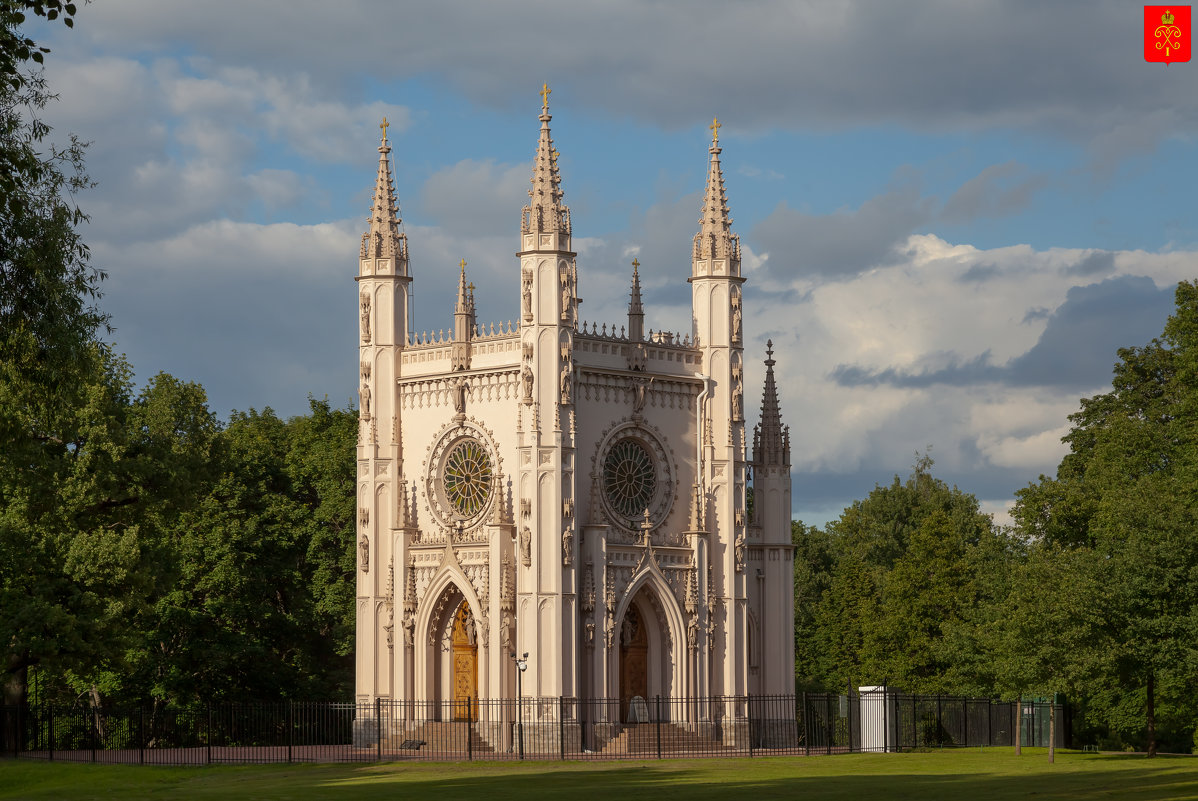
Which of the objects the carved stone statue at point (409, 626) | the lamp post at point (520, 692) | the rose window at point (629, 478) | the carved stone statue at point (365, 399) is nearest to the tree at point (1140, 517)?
the rose window at point (629, 478)

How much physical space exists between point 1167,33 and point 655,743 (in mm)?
28320

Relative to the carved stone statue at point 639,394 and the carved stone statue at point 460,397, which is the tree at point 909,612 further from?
the carved stone statue at point 460,397

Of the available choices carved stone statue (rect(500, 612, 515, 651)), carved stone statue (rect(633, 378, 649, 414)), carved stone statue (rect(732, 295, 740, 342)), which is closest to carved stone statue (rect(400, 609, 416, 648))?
carved stone statue (rect(500, 612, 515, 651))

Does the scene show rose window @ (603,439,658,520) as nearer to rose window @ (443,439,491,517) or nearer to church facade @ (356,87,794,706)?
church facade @ (356,87,794,706)

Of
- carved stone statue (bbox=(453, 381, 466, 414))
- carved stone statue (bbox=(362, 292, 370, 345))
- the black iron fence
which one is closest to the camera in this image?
the black iron fence

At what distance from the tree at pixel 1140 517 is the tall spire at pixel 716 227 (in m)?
14.9

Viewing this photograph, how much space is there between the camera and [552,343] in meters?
55.7

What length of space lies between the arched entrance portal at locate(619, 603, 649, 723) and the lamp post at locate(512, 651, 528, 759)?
426cm

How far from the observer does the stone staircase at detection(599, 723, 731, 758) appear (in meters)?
54.2

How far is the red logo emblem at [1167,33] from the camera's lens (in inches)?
1358

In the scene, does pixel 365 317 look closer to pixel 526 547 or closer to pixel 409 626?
pixel 409 626

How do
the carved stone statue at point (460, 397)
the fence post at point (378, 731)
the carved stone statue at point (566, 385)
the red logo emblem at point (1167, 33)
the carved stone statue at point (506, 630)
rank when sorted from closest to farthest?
the red logo emblem at point (1167, 33)
the fence post at point (378, 731)
the carved stone statue at point (506, 630)
the carved stone statue at point (566, 385)
the carved stone statue at point (460, 397)

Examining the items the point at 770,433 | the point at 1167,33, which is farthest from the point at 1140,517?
the point at 1167,33

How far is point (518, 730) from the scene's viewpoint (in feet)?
176
